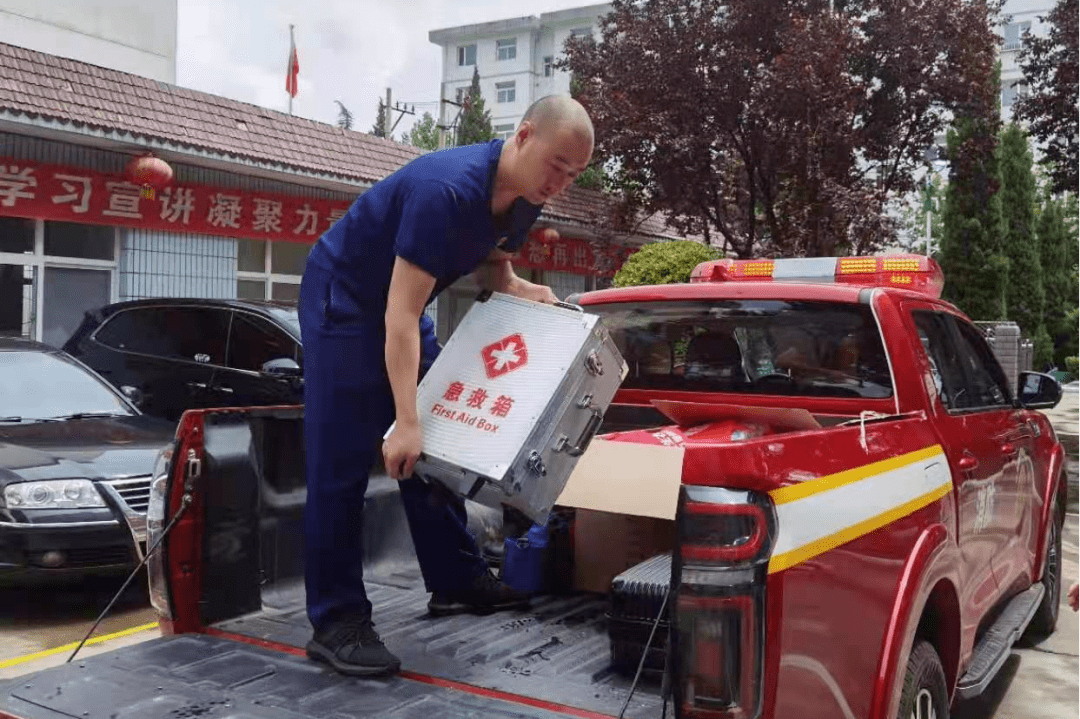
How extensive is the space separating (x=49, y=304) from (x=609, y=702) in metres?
10.7

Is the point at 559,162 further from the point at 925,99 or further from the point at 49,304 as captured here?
the point at 925,99

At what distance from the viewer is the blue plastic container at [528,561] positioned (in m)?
3.50

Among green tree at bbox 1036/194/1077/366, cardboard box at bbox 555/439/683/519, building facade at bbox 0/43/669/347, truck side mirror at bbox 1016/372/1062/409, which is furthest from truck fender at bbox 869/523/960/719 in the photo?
green tree at bbox 1036/194/1077/366

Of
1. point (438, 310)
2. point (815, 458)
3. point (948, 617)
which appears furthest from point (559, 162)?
point (438, 310)

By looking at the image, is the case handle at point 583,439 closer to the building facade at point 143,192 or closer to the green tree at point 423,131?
the building facade at point 143,192

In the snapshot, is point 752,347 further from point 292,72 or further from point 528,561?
point 292,72

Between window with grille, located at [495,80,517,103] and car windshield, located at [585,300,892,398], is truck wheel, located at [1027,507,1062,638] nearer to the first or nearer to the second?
car windshield, located at [585,300,892,398]

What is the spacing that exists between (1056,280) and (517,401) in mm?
39453

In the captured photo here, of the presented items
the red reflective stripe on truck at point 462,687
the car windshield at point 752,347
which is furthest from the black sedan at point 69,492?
the car windshield at point 752,347

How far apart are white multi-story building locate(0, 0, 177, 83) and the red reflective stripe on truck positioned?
1500 cm

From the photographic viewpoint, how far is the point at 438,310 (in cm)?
1603

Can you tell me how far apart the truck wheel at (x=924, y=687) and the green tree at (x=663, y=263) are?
1157 centimetres

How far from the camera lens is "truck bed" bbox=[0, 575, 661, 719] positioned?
2412 mm

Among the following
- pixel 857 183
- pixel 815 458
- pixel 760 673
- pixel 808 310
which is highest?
pixel 857 183
